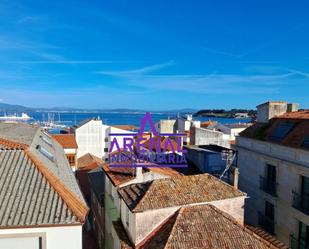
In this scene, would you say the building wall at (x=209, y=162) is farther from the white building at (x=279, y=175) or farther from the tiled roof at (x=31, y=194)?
the tiled roof at (x=31, y=194)

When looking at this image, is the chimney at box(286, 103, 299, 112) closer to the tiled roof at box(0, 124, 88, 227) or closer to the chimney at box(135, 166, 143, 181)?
the chimney at box(135, 166, 143, 181)

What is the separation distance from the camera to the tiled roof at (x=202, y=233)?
1568 centimetres

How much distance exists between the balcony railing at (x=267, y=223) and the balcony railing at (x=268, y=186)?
2076 millimetres

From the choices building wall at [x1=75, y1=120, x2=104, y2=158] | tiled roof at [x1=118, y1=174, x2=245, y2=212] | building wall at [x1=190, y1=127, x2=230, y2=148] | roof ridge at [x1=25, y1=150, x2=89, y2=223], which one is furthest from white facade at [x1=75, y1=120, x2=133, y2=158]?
roof ridge at [x1=25, y1=150, x2=89, y2=223]

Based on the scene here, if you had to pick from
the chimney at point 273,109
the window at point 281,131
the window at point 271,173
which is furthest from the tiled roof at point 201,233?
the chimney at point 273,109

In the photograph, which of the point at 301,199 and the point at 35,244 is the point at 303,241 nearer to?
the point at 301,199

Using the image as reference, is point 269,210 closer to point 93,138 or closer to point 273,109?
point 273,109

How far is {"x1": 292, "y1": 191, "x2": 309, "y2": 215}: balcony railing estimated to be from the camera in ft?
68.2

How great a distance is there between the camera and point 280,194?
23.3 metres

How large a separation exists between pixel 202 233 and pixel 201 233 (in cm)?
5

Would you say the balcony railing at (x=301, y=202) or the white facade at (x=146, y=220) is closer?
the white facade at (x=146, y=220)

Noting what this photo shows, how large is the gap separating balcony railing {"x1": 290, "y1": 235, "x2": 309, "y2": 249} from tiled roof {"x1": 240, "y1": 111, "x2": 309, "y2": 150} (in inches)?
Answer: 242

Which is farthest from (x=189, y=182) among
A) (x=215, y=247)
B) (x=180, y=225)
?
(x=215, y=247)

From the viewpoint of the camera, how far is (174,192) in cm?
1891
